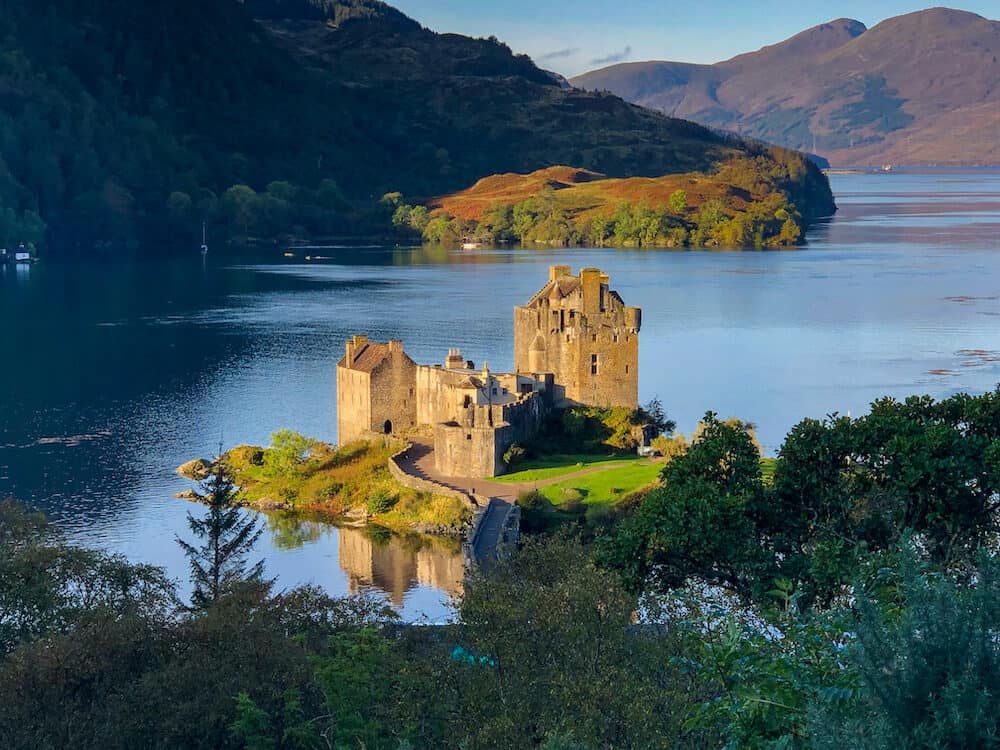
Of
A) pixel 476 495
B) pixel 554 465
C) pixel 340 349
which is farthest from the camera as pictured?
pixel 340 349

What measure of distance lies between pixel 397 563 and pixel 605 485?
657 cm

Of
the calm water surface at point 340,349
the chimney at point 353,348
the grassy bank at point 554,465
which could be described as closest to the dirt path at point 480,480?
the grassy bank at point 554,465

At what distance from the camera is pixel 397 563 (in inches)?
1662

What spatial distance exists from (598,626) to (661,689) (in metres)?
1.66

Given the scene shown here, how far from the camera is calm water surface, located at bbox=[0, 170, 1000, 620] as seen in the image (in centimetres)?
4712

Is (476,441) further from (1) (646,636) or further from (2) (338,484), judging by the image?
(1) (646,636)

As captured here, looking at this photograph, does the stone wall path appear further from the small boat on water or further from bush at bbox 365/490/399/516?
the small boat on water

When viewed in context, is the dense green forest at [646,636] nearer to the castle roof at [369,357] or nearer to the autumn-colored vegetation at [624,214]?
the castle roof at [369,357]

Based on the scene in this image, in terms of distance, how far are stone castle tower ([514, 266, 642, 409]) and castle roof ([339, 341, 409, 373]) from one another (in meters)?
5.45

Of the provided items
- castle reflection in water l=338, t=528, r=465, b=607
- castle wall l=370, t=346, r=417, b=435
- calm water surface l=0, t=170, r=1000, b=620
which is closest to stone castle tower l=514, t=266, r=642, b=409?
castle wall l=370, t=346, r=417, b=435

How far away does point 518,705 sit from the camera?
15.5m

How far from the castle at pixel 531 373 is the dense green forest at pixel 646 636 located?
19.9m

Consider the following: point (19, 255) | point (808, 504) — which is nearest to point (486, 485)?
point (808, 504)

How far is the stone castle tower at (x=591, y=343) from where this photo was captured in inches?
2076
